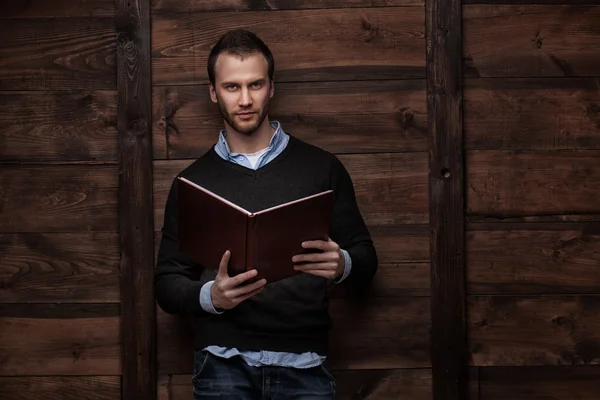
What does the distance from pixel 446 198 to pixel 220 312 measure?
0.94m

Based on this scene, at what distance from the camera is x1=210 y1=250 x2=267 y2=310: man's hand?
1.82 meters

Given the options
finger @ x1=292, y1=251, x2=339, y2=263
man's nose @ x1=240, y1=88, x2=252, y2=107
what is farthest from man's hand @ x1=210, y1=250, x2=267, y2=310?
man's nose @ x1=240, y1=88, x2=252, y2=107

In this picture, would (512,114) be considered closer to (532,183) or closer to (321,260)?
(532,183)

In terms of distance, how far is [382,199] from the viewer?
2537 millimetres

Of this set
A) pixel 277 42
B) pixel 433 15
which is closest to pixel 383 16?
pixel 433 15

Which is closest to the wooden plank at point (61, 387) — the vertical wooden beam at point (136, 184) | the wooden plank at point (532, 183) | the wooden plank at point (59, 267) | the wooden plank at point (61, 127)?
the vertical wooden beam at point (136, 184)

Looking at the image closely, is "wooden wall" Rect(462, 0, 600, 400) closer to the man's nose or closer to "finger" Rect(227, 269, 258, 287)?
the man's nose

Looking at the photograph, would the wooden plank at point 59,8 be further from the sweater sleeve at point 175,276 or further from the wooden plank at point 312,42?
the sweater sleeve at point 175,276

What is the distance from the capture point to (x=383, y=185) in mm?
2535

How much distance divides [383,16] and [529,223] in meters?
0.89

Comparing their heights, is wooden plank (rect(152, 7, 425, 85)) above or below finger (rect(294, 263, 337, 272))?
above

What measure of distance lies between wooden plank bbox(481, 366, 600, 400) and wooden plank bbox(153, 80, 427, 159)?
845 mm

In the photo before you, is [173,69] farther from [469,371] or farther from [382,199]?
[469,371]

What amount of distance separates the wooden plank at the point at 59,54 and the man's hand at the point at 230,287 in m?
1.00
